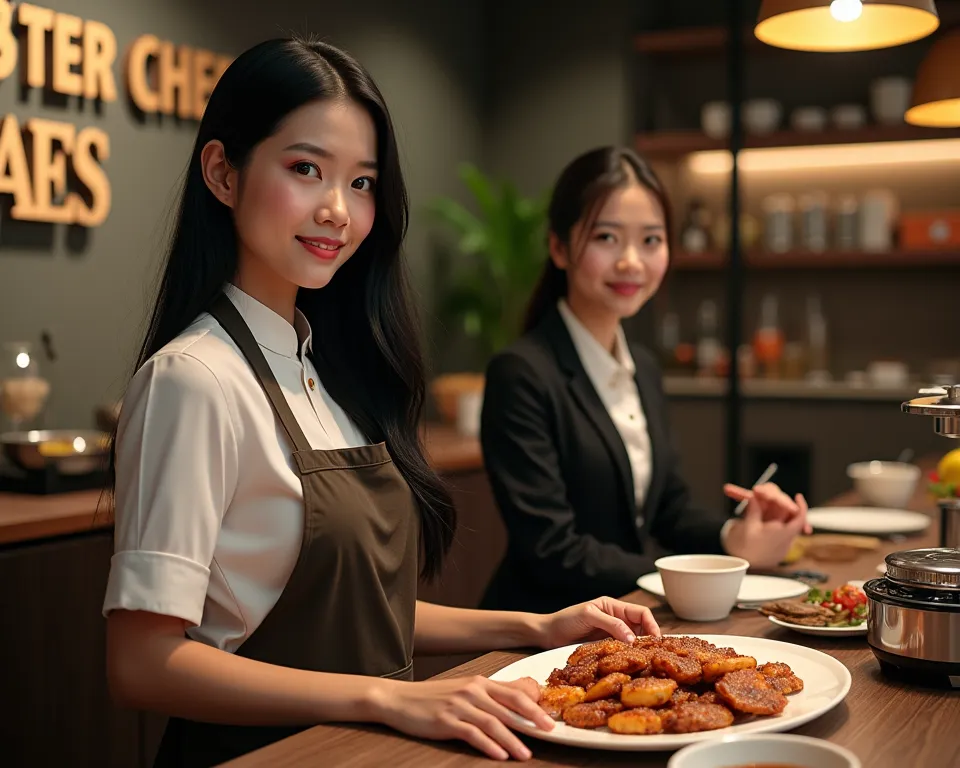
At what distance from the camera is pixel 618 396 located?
239cm

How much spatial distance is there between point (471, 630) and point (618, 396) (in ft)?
3.13

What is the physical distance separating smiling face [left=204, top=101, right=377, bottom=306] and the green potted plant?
3.33 metres

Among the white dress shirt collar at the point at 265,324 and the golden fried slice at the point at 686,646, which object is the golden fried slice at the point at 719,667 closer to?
the golden fried slice at the point at 686,646

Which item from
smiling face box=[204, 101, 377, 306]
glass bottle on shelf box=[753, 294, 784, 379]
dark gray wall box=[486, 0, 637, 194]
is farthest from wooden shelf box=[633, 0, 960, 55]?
smiling face box=[204, 101, 377, 306]

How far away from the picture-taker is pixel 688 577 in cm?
150

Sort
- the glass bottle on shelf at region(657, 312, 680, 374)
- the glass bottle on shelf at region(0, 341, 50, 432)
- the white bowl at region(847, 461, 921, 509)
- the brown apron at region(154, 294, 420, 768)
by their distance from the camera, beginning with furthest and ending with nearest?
the glass bottle on shelf at region(657, 312, 680, 374), the glass bottle on shelf at region(0, 341, 50, 432), the white bowl at region(847, 461, 921, 509), the brown apron at region(154, 294, 420, 768)

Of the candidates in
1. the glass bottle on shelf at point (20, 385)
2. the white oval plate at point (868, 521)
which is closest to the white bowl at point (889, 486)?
the white oval plate at point (868, 521)

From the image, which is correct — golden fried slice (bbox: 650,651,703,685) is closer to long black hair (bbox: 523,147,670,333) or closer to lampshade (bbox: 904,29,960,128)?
long black hair (bbox: 523,147,670,333)

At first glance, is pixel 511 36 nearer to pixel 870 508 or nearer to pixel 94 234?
pixel 94 234

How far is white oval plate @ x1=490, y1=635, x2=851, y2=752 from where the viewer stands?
1.00 meters

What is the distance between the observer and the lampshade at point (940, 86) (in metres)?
2.28

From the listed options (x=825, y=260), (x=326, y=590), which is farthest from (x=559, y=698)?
(x=825, y=260)

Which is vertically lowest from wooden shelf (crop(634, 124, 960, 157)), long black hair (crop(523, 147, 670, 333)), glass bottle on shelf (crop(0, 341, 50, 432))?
glass bottle on shelf (crop(0, 341, 50, 432))

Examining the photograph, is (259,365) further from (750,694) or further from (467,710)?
(750,694)
